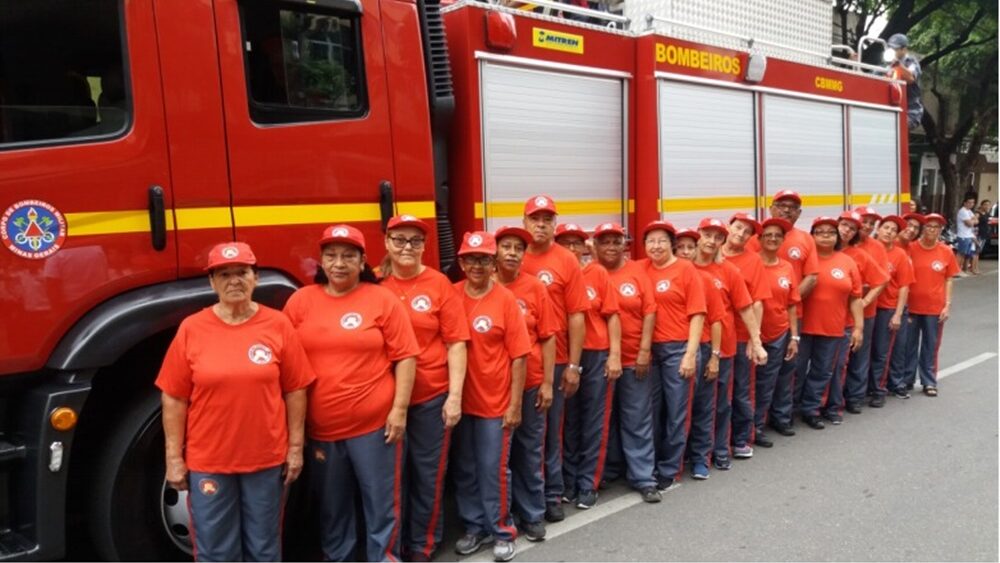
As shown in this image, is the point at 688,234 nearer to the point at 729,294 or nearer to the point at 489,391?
the point at 729,294

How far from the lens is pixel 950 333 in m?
9.41

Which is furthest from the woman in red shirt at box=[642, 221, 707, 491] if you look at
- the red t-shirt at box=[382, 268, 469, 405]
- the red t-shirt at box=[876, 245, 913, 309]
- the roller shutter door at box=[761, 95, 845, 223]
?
the red t-shirt at box=[876, 245, 913, 309]

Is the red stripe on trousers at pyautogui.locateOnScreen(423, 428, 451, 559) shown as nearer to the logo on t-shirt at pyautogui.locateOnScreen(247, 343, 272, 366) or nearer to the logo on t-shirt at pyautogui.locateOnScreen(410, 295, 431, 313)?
the logo on t-shirt at pyautogui.locateOnScreen(410, 295, 431, 313)

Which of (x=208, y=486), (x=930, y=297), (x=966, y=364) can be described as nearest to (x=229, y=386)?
(x=208, y=486)

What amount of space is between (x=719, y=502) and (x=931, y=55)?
16.9 meters

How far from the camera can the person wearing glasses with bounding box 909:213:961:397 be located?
21.9ft

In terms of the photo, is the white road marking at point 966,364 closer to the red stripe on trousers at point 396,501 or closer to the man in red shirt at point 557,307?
the man in red shirt at point 557,307

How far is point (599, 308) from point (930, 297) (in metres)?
3.86

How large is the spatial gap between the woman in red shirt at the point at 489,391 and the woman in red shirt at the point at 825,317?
9.56ft

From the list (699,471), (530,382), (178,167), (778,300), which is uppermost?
(178,167)

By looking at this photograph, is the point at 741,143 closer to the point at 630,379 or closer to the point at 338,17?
the point at 630,379

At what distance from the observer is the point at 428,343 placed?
3.49m

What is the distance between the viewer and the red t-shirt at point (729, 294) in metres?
4.80

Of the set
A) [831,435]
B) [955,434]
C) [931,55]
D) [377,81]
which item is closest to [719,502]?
[831,435]
